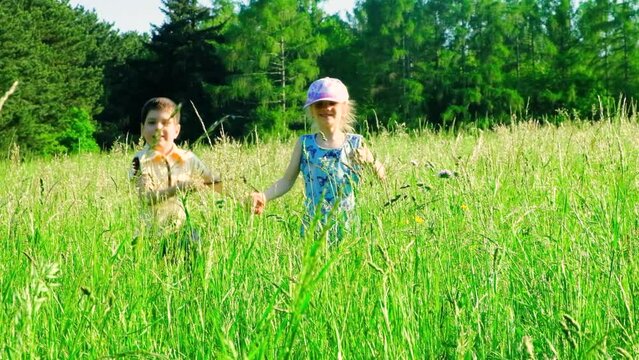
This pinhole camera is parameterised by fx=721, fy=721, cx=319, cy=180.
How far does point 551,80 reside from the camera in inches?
1455

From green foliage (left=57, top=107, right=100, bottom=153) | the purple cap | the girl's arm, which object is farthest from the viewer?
green foliage (left=57, top=107, right=100, bottom=153)

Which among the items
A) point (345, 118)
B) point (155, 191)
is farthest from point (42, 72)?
point (155, 191)

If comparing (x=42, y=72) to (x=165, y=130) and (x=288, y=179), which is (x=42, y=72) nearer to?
(x=288, y=179)

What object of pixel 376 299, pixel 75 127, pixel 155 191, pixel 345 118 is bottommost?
pixel 75 127

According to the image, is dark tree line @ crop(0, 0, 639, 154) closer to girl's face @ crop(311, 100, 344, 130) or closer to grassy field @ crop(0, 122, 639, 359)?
girl's face @ crop(311, 100, 344, 130)

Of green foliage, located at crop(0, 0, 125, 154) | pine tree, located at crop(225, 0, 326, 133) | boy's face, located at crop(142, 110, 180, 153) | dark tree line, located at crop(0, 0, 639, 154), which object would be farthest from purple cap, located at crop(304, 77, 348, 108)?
pine tree, located at crop(225, 0, 326, 133)

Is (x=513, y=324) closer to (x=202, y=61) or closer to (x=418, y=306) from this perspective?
(x=418, y=306)

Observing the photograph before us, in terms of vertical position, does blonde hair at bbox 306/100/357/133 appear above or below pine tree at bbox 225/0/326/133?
below

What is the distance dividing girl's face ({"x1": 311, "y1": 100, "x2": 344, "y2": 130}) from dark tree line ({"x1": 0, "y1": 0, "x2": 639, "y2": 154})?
27.1 meters

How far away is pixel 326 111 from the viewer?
4023 mm

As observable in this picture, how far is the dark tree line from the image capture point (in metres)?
34.2

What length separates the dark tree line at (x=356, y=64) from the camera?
112 feet

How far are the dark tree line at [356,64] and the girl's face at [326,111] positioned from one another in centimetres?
2713

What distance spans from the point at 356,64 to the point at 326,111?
1623 inches
